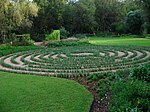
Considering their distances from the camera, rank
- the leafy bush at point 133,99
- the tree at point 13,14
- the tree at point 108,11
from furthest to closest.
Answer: the tree at point 108,11, the tree at point 13,14, the leafy bush at point 133,99

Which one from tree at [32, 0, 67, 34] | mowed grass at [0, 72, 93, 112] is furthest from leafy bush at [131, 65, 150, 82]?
tree at [32, 0, 67, 34]

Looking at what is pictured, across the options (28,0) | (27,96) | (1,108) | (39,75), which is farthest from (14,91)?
(28,0)

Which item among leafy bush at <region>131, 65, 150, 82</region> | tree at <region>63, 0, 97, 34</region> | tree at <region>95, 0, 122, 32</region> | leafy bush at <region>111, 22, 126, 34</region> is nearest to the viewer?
leafy bush at <region>131, 65, 150, 82</region>

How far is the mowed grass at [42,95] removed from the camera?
7050 millimetres

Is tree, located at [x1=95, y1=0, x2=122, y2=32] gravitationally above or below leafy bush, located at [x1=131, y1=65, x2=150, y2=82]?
above

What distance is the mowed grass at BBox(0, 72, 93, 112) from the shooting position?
705 centimetres

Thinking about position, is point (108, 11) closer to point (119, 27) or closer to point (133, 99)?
point (119, 27)

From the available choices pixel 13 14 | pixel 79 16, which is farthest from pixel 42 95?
pixel 79 16

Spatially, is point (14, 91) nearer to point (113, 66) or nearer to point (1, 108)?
point (1, 108)

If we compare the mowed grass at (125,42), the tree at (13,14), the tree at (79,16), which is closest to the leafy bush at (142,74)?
the mowed grass at (125,42)

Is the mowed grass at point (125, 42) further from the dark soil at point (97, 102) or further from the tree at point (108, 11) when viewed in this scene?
the tree at point (108, 11)

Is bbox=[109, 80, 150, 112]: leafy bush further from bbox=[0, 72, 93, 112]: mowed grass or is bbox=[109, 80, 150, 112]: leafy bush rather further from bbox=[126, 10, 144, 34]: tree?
bbox=[126, 10, 144, 34]: tree

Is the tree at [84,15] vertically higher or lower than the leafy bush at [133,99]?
higher

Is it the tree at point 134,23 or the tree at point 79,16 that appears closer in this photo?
the tree at point 134,23
